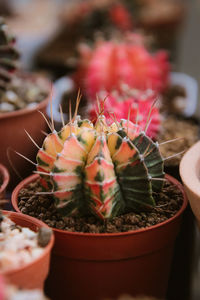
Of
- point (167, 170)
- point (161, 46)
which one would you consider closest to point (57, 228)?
point (167, 170)

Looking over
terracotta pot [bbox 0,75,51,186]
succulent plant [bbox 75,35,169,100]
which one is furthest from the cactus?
succulent plant [bbox 75,35,169,100]

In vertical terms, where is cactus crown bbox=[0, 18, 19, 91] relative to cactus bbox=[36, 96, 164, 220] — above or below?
above

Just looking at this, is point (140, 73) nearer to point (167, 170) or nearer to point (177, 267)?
point (167, 170)

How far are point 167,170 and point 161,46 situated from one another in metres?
1.80

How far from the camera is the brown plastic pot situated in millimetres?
705

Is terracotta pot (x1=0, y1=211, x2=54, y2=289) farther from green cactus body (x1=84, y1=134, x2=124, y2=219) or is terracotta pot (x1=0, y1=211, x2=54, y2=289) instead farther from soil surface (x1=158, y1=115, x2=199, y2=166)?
soil surface (x1=158, y1=115, x2=199, y2=166)

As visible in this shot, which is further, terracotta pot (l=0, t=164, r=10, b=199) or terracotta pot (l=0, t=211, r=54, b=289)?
terracotta pot (l=0, t=164, r=10, b=199)

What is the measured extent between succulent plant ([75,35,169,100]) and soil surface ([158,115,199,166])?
0.61 ft

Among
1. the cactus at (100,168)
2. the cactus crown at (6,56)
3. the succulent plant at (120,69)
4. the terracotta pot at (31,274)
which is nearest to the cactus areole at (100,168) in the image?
the cactus at (100,168)

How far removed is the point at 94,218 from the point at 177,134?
55 cm

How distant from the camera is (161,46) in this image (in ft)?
8.69

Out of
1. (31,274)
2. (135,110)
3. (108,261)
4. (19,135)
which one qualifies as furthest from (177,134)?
(31,274)

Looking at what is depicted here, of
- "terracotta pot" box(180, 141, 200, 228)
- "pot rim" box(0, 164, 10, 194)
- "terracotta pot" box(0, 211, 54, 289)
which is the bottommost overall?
"terracotta pot" box(180, 141, 200, 228)

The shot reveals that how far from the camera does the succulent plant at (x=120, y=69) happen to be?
1.41 meters
